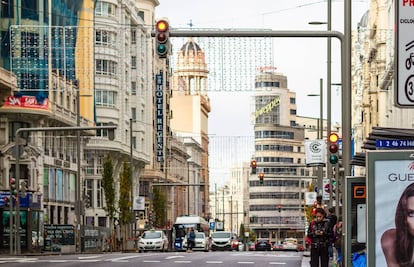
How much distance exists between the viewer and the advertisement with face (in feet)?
39.2

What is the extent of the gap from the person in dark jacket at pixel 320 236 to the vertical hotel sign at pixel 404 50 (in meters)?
14.2

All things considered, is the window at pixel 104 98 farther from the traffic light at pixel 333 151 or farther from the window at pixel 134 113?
the traffic light at pixel 333 151

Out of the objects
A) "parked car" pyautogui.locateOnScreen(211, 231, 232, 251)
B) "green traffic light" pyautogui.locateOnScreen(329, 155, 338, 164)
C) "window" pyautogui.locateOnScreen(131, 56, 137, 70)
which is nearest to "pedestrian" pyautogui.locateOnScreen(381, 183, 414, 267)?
"green traffic light" pyautogui.locateOnScreen(329, 155, 338, 164)

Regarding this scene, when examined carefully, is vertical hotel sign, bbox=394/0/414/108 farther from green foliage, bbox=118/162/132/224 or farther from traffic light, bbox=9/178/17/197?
green foliage, bbox=118/162/132/224

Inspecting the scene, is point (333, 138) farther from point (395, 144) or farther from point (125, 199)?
point (125, 199)

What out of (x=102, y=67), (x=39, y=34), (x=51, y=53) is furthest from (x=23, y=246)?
(x=102, y=67)

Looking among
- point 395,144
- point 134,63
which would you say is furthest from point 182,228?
point 395,144

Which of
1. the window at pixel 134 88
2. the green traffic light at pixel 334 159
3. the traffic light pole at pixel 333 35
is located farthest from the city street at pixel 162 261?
the window at pixel 134 88

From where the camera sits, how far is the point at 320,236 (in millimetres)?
23812

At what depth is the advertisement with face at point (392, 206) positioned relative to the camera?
39.2 feet

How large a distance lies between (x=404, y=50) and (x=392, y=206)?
306 centimetres

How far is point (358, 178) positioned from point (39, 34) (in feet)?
141

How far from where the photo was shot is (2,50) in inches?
2402

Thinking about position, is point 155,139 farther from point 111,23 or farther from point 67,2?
point 67,2
